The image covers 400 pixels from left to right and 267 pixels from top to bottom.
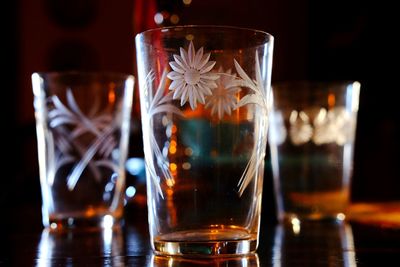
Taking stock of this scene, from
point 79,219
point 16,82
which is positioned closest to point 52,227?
point 79,219

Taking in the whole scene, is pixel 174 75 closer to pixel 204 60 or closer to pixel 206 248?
pixel 204 60

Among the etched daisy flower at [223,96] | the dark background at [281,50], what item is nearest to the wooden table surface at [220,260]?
the etched daisy flower at [223,96]

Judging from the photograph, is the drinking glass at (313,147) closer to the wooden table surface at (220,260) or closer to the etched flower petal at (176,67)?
the wooden table surface at (220,260)

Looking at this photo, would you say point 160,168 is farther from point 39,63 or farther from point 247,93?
point 39,63

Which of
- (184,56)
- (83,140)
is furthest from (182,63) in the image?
(83,140)

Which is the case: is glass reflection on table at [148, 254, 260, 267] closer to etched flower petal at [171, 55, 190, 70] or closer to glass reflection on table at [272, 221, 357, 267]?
glass reflection on table at [272, 221, 357, 267]

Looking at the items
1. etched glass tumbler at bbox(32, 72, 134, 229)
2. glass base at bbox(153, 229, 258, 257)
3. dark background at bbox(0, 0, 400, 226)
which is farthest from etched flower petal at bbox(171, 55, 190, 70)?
dark background at bbox(0, 0, 400, 226)
